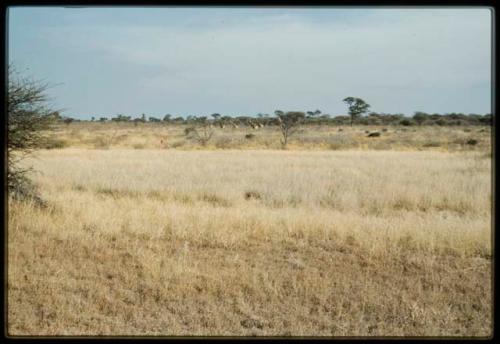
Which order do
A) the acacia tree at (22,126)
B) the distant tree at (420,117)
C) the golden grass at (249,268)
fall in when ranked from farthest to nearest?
the distant tree at (420,117) < the acacia tree at (22,126) < the golden grass at (249,268)

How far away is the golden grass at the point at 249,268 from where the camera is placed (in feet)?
15.0

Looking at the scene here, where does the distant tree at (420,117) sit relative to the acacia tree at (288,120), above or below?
above

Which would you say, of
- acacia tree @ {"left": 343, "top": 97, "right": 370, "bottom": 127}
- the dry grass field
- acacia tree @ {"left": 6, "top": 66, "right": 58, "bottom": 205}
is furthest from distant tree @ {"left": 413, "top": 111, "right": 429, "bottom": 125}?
acacia tree @ {"left": 6, "top": 66, "right": 58, "bottom": 205}

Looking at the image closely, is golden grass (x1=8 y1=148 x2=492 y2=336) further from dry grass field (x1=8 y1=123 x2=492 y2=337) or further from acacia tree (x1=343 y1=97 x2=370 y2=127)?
acacia tree (x1=343 y1=97 x2=370 y2=127)

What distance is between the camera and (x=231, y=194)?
12.0m

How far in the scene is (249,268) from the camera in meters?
5.95

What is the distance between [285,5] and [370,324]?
9.76ft

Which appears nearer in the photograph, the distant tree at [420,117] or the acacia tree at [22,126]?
the acacia tree at [22,126]

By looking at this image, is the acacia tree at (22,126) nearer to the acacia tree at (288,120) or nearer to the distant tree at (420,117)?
the acacia tree at (288,120)

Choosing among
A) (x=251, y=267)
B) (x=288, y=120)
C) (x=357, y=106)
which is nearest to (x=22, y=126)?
(x=251, y=267)

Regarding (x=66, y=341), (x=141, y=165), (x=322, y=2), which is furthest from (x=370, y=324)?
(x=141, y=165)

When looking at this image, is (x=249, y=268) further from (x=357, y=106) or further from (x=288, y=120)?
(x=357, y=106)

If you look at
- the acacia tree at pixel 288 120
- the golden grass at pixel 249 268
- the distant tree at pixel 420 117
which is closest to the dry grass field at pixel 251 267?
the golden grass at pixel 249 268

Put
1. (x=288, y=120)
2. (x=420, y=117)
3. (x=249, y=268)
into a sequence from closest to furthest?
(x=249, y=268) → (x=288, y=120) → (x=420, y=117)
